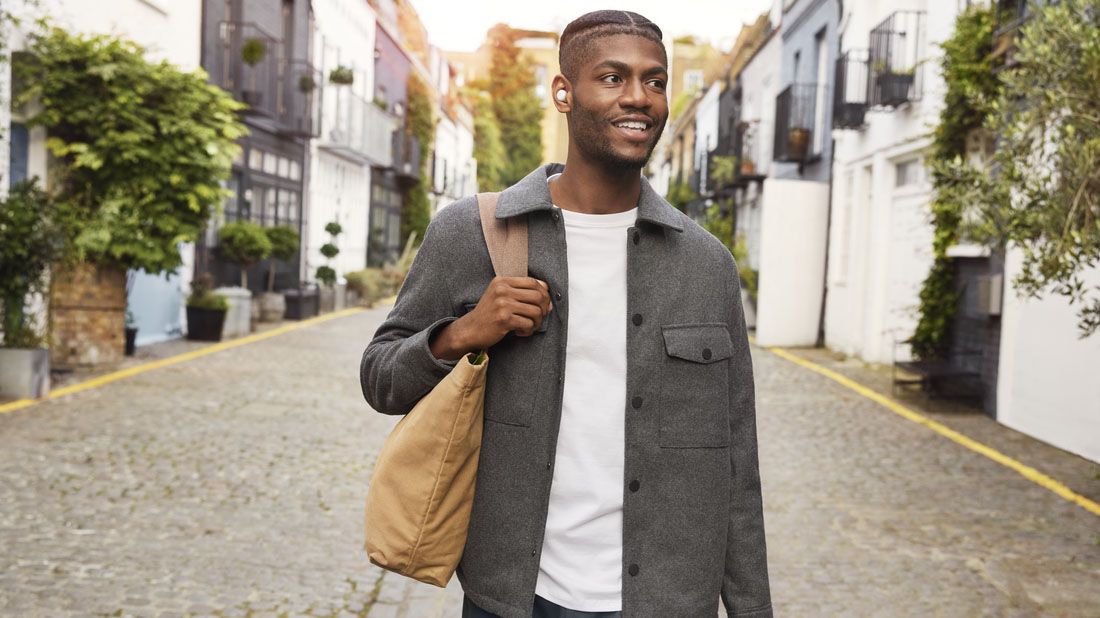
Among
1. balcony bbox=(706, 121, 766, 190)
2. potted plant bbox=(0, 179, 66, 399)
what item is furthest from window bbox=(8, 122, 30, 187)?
balcony bbox=(706, 121, 766, 190)

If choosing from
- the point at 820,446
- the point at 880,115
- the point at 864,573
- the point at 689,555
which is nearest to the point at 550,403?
the point at 689,555

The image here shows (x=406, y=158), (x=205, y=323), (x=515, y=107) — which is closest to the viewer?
(x=205, y=323)

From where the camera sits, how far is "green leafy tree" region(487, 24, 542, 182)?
195 feet

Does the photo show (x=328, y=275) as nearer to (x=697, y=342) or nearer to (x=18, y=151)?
(x=18, y=151)

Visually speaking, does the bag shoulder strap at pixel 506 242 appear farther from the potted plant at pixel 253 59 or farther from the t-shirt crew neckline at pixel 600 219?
the potted plant at pixel 253 59

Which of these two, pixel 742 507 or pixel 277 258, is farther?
pixel 277 258

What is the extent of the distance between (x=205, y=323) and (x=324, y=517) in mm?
9165

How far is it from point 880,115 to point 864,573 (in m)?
10.7

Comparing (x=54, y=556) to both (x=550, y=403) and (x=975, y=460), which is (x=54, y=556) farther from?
(x=975, y=460)

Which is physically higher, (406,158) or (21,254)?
(406,158)

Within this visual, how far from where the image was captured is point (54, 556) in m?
4.72

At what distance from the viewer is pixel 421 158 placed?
32.4m

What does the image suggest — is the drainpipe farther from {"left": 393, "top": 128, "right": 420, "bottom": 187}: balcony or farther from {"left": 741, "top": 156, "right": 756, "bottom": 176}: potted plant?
{"left": 393, "top": 128, "right": 420, "bottom": 187}: balcony

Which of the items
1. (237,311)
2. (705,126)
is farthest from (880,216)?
(705,126)
